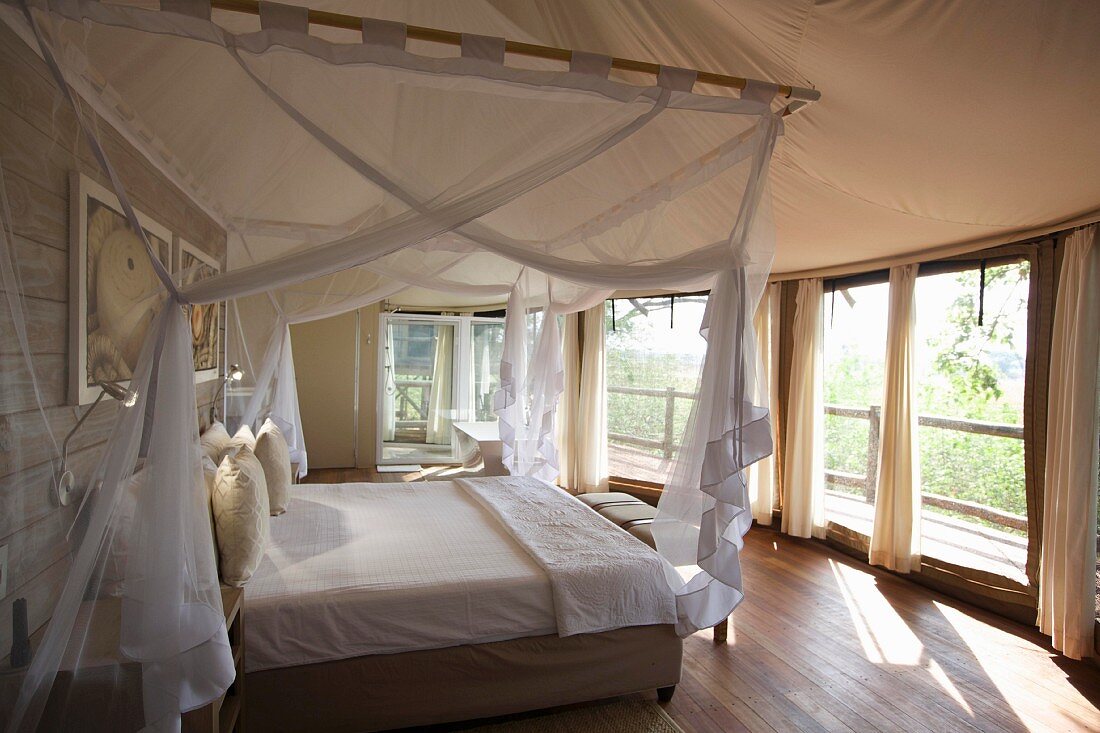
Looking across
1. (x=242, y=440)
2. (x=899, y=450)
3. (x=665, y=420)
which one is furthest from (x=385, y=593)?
(x=665, y=420)

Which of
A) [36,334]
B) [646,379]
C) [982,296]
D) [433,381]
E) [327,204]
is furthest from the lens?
[433,381]

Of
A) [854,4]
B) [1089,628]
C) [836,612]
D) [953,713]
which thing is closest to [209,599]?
[854,4]

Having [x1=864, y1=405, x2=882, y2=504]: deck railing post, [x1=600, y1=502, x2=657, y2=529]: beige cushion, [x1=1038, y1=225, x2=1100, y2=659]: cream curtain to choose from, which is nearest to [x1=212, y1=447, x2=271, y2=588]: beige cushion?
[x1=600, y1=502, x2=657, y2=529]: beige cushion

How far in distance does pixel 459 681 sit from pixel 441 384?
5250mm

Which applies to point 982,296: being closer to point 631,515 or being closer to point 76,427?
point 631,515

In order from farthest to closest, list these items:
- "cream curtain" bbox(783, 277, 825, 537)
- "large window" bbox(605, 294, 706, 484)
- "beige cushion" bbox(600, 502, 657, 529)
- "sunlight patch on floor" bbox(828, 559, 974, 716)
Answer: "large window" bbox(605, 294, 706, 484), "cream curtain" bbox(783, 277, 825, 537), "beige cushion" bbox(600, 502, 657, 529), "sunlight patch on floor" bbox(828, 559, 974, 716)

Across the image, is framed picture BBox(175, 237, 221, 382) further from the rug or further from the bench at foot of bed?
the bench at foot of bed

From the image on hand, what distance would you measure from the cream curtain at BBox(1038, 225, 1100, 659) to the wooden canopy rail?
2.11 m

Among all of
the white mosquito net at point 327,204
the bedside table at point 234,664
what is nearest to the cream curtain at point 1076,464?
the white mosquito net at point 327,204

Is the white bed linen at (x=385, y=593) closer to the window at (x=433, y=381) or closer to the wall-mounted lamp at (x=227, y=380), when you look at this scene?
the wall-mounted lamp at (x=227, y=380)

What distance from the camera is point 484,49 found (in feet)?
5.99

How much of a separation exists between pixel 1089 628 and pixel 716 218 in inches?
108

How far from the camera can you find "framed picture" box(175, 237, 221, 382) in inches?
105

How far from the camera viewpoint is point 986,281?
13.1 feet
